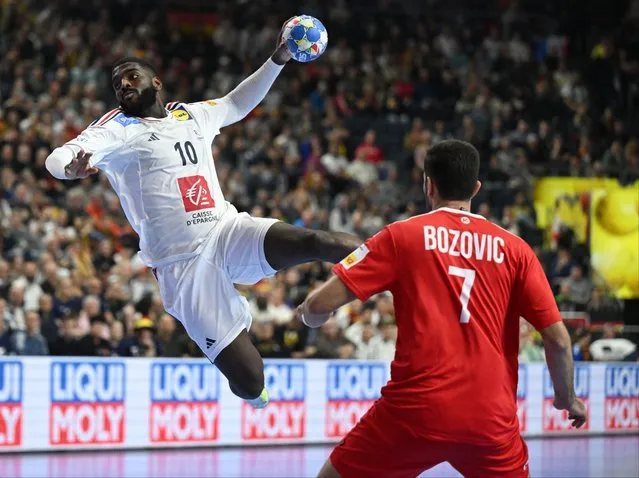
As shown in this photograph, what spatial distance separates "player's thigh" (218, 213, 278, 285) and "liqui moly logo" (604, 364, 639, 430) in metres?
12.3

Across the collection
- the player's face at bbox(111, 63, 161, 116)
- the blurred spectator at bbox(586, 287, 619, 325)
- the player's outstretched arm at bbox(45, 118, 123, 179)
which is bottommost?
the blurred spectator at bbox(586, 287, 619, 325)

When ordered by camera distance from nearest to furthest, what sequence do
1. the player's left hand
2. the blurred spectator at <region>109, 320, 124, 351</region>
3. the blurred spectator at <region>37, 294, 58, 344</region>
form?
1. the player's left hand
2. the blurred spectator at <region>37, 294, 58, 344</region>
3. the blurred spectator at <region>109, 320, 124, 351</region>

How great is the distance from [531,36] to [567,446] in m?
14.9

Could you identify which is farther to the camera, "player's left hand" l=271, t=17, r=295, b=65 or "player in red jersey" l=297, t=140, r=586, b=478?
"player's left hand" l=271, t=17, r=295, b=65

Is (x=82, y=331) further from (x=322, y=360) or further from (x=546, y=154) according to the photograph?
(x=546, y=154)

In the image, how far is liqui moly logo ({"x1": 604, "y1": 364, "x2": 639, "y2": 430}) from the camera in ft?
64.8

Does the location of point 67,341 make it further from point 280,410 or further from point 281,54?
point 281,54

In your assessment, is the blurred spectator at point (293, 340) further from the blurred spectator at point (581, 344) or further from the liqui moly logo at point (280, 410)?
the blurred spectator at point (581, 344)

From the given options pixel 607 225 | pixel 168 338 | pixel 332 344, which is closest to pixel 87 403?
pixel 168 338

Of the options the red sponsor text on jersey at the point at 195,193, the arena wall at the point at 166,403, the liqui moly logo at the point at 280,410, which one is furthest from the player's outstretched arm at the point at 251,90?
the liqui moly logo at the point at 280,410

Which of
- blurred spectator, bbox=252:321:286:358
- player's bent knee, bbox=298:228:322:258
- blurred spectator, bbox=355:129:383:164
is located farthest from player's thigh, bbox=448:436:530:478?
blurred spectator, bbox=355:129:383:164

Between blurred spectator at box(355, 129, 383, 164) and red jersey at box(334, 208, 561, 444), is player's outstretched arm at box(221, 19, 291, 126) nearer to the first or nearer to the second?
red jersey at box(334, 208, 561, 444)

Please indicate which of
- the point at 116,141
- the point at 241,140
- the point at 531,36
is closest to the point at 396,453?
the point at 116,141

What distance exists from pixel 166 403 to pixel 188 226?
720cm
